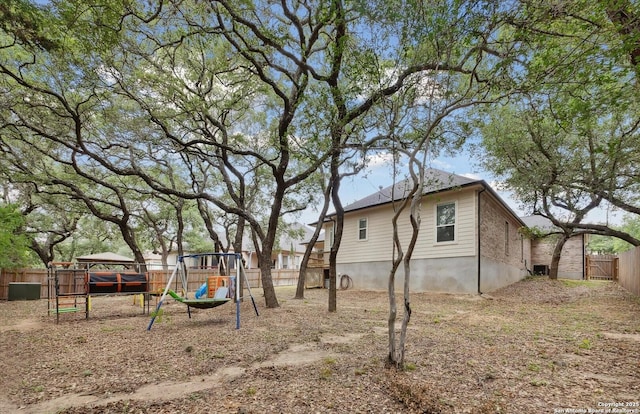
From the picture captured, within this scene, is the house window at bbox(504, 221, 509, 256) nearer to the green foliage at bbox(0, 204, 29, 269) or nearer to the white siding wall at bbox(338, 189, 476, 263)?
the white siding wall at bbox(338, 189, 476, 263)

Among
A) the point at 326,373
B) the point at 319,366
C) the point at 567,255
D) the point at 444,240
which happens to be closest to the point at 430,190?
the point at 444,240

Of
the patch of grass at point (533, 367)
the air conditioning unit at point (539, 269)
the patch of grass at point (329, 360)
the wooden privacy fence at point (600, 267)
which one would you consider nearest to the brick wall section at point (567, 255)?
the wooden privacy fence at point (600, 267)

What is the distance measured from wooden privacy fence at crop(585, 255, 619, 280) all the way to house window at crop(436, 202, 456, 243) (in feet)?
49.0

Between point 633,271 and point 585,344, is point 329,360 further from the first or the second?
point 633,271

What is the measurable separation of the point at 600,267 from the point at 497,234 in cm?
1248

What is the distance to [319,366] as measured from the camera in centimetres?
372

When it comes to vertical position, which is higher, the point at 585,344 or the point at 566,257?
the point at 585,344

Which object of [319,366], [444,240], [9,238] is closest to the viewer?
[319,366]

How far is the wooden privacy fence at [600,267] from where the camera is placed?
67.1 feet

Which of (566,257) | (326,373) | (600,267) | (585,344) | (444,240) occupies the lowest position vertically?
(600,267)

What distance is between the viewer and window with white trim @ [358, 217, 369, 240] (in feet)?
51.1

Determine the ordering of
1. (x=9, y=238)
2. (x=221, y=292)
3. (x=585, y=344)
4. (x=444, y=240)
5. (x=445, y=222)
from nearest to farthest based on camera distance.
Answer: (x=585, y=344)
(x=221, y=292)
(x=9, y=238)
(x=444, y=240)
(x=445, y=222)

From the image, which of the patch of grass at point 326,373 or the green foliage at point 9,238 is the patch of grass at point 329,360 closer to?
the patch of grass at point 326,373

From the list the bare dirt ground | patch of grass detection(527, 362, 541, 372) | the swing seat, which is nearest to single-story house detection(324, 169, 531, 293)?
the bare dirt ground
